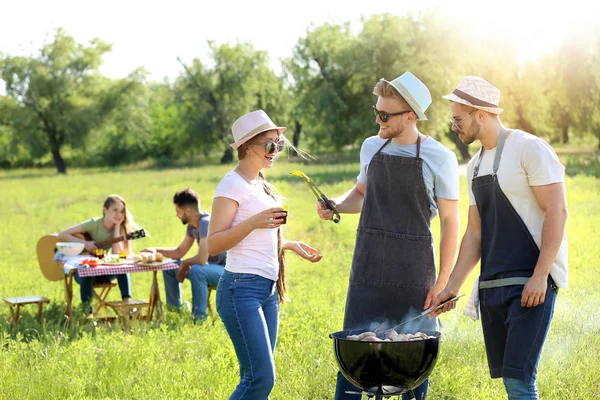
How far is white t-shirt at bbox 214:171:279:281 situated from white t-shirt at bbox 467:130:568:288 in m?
1.21

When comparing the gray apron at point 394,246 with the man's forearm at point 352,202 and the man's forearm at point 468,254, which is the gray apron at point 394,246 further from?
the man's forearm at point 352,202

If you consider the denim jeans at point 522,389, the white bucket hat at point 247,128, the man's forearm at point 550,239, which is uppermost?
the white bucket hat at point 247,128

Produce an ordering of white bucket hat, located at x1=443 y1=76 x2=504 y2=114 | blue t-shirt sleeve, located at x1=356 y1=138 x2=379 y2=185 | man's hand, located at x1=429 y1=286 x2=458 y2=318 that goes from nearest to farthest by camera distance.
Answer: white bucket hat, located at x1=443 y1=76 x2=504 y2=114 → man's hand, located at x1=429 y1=286 x2=458 y2=318 → blue t-shirt sleeve, located at x1=356 y1=138 x2=379 y2=185

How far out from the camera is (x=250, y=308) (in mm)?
4285

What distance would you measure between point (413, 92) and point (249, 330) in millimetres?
1484

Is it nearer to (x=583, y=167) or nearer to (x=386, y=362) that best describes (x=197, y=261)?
(x=386, y=362)

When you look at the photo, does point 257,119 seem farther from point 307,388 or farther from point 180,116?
point 180,116

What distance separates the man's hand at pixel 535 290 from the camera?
397cm

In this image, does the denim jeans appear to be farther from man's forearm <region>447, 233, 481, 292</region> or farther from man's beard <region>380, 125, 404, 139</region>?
man's beard <region>380, 125, 404, 139</region>

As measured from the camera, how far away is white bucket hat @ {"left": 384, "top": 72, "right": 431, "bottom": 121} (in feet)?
14.4

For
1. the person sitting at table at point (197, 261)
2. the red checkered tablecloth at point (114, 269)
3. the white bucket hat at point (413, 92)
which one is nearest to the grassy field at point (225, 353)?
the person sitting at table at point (197, 261)

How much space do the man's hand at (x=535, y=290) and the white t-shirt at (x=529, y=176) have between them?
139mm

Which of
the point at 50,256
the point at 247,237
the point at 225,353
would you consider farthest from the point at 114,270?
the point at 247,237

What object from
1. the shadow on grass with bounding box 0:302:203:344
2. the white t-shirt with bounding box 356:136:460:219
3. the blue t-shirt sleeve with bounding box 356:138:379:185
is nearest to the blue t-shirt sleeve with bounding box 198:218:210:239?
the shadow on grass with bounding box 0:302:203:344
